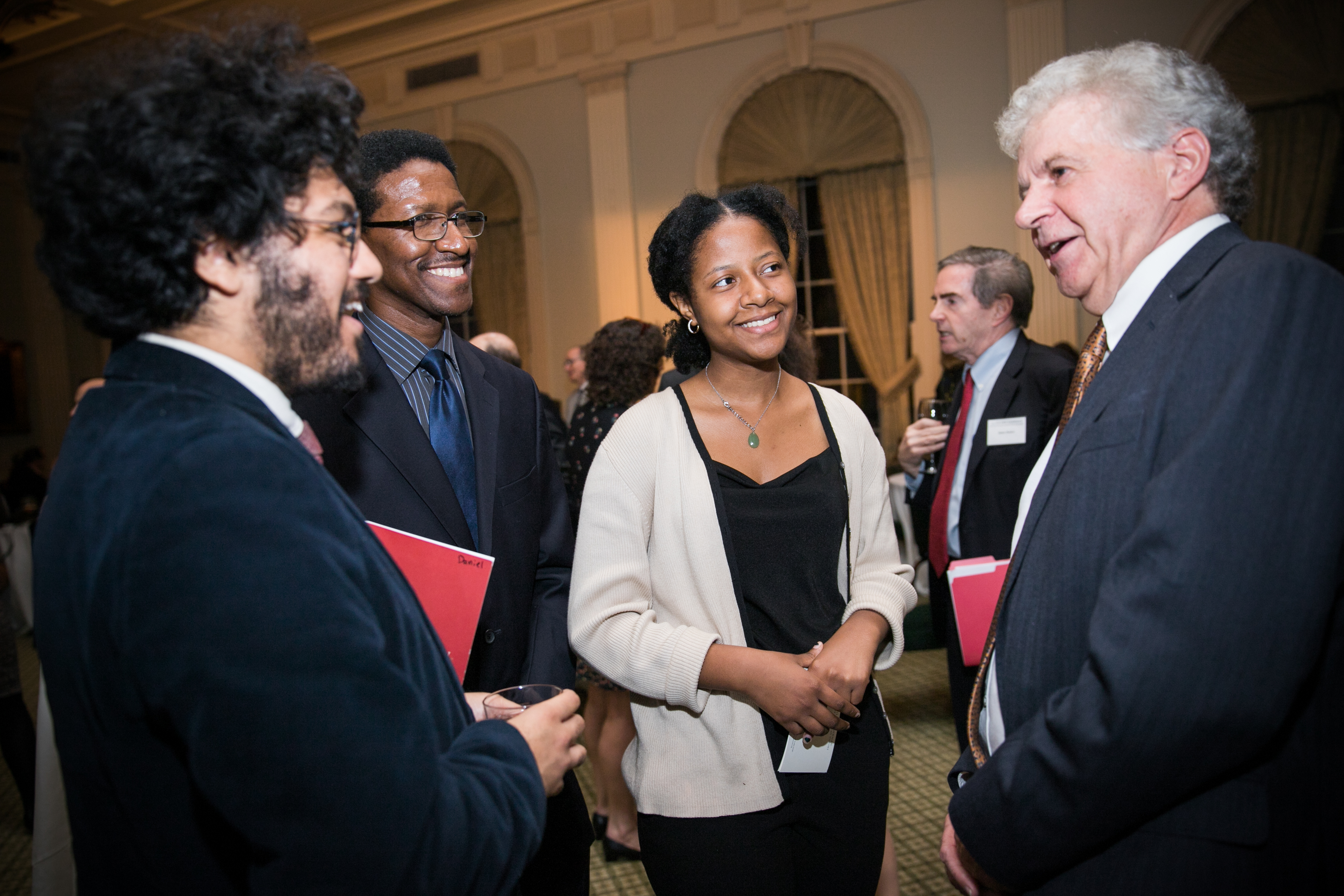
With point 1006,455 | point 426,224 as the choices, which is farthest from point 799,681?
point 1006,455

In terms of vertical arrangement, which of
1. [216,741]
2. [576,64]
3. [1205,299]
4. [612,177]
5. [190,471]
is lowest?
[216,741]

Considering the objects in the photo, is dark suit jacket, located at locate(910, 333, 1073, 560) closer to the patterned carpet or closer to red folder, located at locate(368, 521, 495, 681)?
the patterned carpet

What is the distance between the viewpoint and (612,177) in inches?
315

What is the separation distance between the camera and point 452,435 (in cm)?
160

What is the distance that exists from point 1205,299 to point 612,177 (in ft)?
24.7

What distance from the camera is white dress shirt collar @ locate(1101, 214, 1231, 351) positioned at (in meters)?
1.11

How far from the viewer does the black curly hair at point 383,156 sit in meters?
1.62

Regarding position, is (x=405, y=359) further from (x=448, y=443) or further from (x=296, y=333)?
(x=296, y=333)

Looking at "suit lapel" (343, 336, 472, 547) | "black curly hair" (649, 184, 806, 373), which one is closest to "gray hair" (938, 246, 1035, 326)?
"black curly hair" (649, 184, 806, 373)

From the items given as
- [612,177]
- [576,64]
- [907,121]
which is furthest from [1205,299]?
[576,64]

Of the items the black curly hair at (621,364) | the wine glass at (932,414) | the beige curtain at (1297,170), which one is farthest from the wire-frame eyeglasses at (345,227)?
the beige curtain at (1297,170)

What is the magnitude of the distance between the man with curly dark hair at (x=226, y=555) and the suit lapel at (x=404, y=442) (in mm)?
523

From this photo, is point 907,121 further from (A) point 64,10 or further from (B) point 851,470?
(A) point 64,10

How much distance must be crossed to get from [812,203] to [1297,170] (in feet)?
11.7
